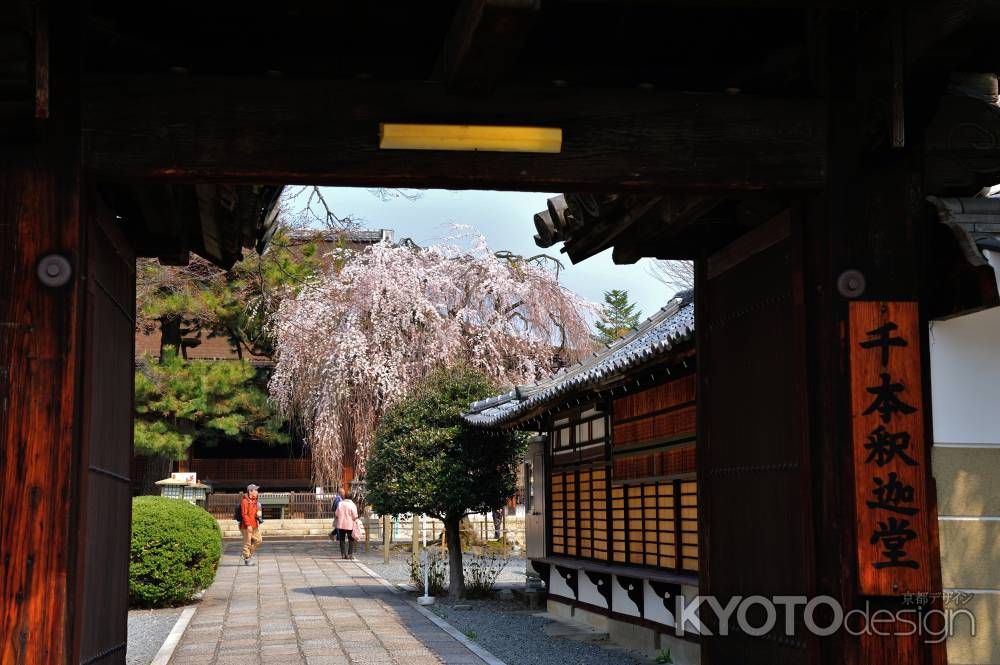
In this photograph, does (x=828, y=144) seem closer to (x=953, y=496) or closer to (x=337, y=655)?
(x=953, y=496)

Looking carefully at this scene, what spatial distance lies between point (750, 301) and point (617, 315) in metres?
50.4

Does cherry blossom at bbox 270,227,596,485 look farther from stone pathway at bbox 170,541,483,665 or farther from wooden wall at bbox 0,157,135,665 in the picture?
wooden wall at bbox 0,157,135,665

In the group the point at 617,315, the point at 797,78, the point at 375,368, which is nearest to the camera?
the point at 797,78

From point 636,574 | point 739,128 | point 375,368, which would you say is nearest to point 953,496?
point 739,128

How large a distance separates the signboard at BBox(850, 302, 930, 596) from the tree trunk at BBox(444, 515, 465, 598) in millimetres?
13322

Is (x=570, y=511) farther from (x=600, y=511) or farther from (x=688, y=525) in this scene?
(x=688, y=525)

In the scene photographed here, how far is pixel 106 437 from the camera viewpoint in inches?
237

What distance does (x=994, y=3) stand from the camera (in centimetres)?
454

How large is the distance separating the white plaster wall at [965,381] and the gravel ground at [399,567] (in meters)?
17.0

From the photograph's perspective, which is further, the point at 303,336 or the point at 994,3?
the point at 303,336

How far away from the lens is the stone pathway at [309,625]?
472 inches

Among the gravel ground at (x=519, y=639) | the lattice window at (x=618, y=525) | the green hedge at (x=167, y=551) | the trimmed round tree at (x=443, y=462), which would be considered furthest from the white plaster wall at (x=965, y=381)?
the trimmed round tree at (x=443, y=462)

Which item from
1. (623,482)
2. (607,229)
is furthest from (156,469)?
(607,229)

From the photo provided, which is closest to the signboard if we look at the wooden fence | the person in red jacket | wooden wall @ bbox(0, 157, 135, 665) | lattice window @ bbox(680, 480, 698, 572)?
Answer: wooden wall @ bbox(0, 157, 135, 665)
